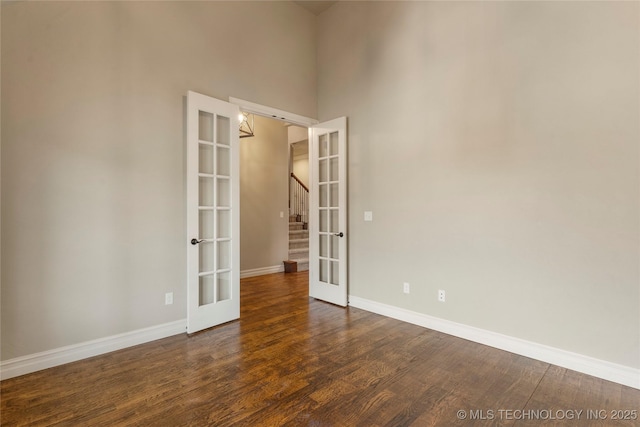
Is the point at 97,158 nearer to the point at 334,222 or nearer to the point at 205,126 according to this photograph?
the point at 205,126

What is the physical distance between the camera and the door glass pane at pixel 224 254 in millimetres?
3455

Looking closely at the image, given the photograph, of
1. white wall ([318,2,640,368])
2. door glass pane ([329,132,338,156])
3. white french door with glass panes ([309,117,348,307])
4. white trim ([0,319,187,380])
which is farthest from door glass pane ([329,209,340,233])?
white trim ([0,319,187,380])

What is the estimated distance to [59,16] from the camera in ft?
8.16

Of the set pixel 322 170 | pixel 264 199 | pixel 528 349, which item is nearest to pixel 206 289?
pixel 322 170

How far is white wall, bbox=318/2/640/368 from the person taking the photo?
2.29 m

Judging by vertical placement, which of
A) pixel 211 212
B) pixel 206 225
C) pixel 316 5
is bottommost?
pixel 206 225

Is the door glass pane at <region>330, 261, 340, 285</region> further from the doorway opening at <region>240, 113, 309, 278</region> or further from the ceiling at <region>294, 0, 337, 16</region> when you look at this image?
the ceiling at <region>294, 0, 337, 16</region>

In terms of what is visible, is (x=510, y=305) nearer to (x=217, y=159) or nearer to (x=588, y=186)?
(x=588, y=186)

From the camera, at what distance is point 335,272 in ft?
14.0

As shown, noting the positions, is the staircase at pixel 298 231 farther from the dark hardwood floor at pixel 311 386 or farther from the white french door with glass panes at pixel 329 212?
the dark hardwood floor at pixel 311 386

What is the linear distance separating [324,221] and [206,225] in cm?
166

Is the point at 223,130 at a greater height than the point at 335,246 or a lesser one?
greater

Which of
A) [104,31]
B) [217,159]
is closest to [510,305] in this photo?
[217,159]

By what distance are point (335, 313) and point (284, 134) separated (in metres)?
4.02
